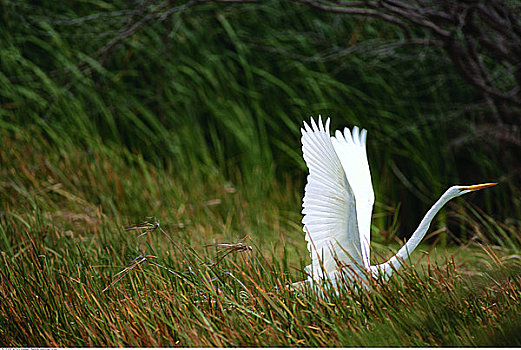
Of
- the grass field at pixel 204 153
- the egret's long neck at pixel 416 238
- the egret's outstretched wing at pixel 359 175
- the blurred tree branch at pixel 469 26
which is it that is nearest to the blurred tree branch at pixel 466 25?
the blurred tree branch at pixel 469 26

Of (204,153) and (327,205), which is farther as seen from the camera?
(204,153)

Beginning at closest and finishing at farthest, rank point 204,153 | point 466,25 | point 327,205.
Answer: point 327,205 < point 466,25 < point 204,153

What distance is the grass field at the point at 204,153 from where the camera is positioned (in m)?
2.68

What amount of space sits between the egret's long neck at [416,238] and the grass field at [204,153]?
0.68 ft

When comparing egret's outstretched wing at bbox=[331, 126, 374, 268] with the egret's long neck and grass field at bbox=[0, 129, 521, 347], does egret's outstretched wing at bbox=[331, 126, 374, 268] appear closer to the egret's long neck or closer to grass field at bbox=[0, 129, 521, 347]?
the egret's long neck

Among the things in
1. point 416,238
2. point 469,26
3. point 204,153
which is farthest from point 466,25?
point 204,153

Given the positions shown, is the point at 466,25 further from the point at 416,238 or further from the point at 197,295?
the point at 197,295

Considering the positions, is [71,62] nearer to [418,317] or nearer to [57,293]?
[57,293]

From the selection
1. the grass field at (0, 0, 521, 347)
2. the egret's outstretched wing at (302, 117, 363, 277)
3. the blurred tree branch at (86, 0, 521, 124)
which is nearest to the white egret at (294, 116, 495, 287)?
the egret's outstretched wing at (302, 117, 363, 277)

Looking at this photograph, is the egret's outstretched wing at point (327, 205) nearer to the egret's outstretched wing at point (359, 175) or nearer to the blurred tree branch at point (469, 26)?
the egret's outstretched wing at point (359, 175)

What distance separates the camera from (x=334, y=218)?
220 centimetres

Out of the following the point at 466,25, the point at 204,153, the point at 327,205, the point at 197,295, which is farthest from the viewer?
the point at 204,153

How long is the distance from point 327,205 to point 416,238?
0.34 m

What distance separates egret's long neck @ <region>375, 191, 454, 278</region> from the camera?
7.25ft
